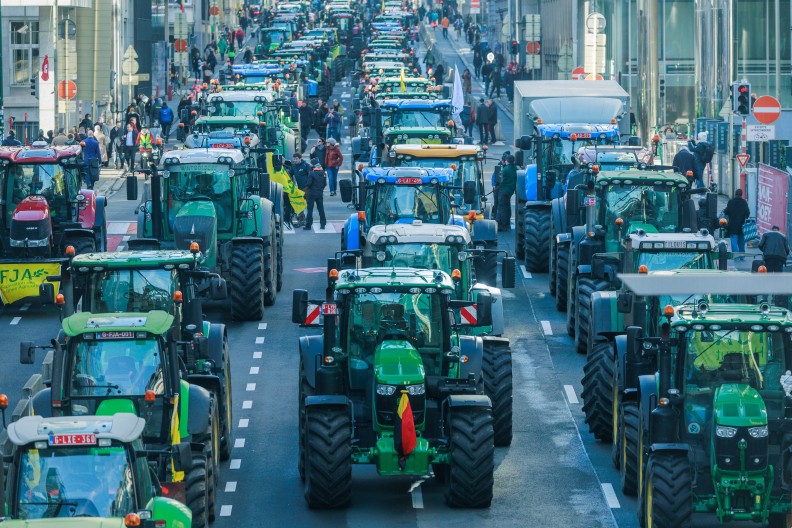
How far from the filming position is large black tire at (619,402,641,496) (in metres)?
19.6

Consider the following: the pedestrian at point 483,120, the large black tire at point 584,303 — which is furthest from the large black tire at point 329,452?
the pedestrian at point 483,120

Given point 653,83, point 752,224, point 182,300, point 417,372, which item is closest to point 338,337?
point 417,372

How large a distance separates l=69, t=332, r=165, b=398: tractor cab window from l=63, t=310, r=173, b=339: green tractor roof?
0.25ft

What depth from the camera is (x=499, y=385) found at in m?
22.4

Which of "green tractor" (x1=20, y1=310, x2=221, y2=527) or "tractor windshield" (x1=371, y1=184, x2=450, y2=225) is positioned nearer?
"green tractor" (x1=20, y1=310, x2=221, y2=527)

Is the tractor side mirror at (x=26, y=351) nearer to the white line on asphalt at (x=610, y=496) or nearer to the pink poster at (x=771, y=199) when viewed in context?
the white line on asphalt at (x=610, y=496)

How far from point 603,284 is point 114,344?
1133 cm

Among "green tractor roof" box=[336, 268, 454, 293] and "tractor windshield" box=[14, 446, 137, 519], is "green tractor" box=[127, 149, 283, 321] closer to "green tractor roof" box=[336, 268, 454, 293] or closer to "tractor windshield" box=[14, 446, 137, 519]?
"green tractor roof" box=[336, 268, 454, 293]

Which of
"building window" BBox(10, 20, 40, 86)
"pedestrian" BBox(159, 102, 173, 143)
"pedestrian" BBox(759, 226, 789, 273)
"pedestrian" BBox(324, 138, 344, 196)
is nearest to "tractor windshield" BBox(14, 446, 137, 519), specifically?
"pedestrian" BBox(759, 226, 789, 273)

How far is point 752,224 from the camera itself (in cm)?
4009

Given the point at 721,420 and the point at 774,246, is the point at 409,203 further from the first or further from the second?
the point at 721,420

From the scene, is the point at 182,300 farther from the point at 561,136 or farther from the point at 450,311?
the point at 561,136

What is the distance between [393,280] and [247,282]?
10923 mm

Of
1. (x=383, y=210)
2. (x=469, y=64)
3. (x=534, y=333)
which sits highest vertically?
(x=469, y=64)
